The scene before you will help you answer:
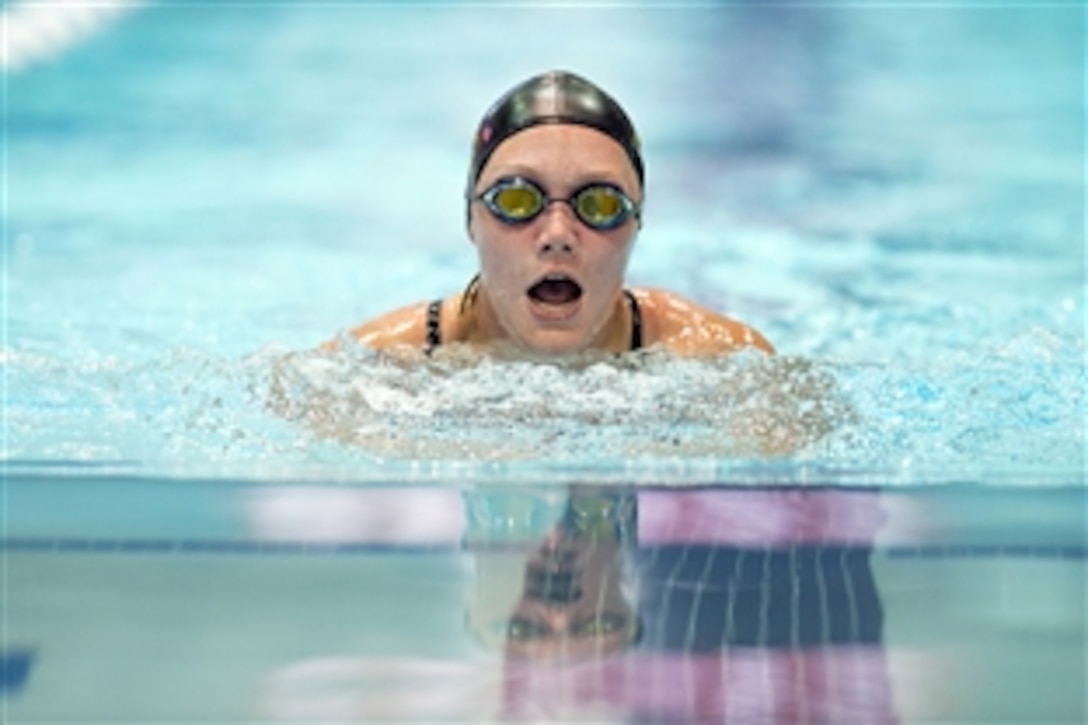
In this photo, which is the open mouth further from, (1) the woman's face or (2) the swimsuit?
(2) the swimsuit

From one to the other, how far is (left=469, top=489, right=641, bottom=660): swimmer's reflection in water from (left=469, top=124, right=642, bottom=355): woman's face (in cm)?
111

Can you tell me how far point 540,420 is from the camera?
2.73m

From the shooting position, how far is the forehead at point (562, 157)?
2877 millimetres

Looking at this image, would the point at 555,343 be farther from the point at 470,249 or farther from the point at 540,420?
the point at 470,249

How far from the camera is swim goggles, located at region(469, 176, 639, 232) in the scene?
2.86 metres

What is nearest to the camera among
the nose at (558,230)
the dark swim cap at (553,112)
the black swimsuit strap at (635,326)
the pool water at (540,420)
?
the pool water at (540,420)

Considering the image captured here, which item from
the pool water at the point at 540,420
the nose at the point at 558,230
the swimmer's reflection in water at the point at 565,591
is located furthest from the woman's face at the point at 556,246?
the swimmer's reflection in water at the point at 565,591

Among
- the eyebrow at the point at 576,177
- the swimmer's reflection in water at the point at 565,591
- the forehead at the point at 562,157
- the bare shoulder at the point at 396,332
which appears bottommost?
the swimmer's reflection in water at the point at 565,591

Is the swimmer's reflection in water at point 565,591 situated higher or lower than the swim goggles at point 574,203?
lower

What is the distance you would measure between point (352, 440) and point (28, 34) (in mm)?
5589

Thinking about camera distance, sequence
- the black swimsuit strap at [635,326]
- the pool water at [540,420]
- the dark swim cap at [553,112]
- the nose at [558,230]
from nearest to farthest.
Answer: the pool water at [540,420], the nose at [558,230], the dark swim cap at [553,112], the black swimsuit strap at [635,326]

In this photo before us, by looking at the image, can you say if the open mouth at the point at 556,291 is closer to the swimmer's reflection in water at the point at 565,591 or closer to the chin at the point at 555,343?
the chin at the point at 555,343

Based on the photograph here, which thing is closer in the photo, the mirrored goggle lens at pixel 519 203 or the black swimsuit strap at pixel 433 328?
the mirrored goggle lens at pixel 519 203

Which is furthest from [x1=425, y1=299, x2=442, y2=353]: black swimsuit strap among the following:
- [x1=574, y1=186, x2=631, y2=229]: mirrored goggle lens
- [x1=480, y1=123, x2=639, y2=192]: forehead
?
[x1=574, y1=186, x2=631, y2=229]: mirrored goggle lens
